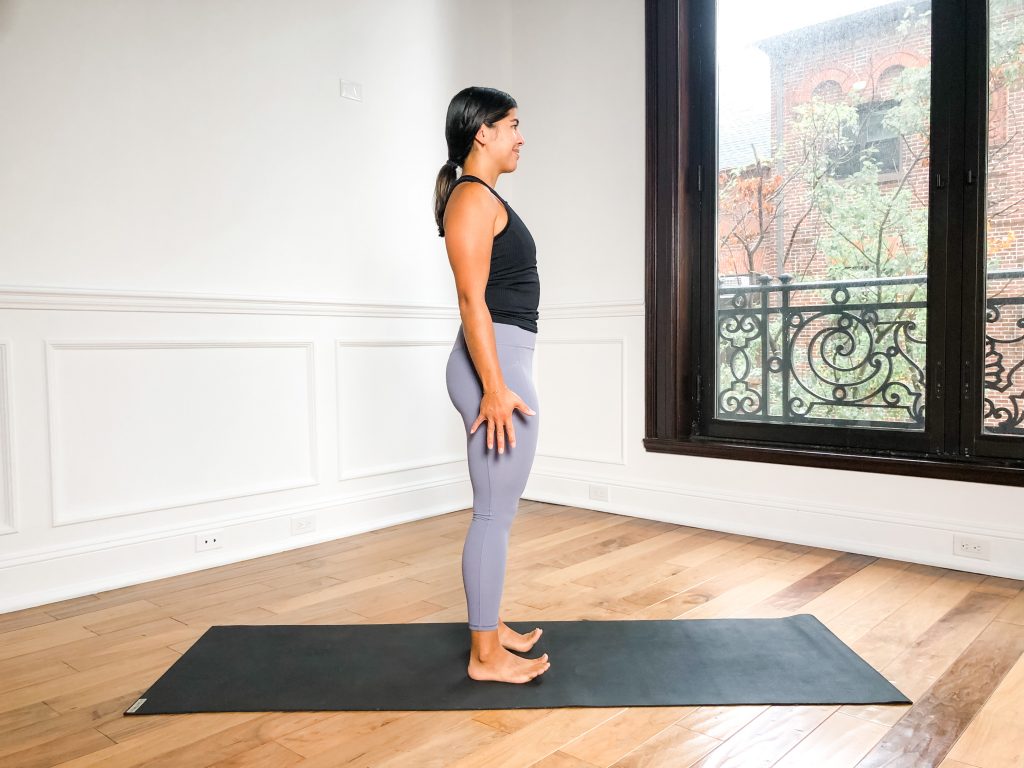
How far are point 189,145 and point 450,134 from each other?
4.94 ft

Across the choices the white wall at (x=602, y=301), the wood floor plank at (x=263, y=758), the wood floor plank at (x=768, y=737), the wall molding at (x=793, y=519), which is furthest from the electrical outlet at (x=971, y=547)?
the wood floor plank at (x=263, y=758)

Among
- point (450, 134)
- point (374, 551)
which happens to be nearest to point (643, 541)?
point (374, 551)

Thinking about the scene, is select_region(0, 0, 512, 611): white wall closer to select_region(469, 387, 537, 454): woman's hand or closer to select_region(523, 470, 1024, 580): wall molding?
select_region(523, 470, 1024, 580): wall molding

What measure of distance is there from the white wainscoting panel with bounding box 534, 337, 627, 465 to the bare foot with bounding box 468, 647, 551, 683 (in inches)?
78.2

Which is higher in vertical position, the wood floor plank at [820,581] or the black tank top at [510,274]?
the black tank top at [510,274]

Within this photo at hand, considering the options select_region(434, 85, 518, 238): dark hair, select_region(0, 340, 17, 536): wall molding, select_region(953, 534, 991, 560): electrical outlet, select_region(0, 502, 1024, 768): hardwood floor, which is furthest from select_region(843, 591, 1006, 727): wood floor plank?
select_region(0, 340, 17, 536): wall molding

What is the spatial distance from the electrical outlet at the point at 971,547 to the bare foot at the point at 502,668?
173cm

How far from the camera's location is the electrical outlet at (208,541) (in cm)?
295

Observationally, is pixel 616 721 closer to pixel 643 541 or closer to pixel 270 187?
pixel 643 541

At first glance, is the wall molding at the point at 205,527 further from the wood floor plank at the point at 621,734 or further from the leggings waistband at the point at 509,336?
the wood floor plank at the point at 621,734

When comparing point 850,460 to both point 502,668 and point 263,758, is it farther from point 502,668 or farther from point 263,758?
point 263,758

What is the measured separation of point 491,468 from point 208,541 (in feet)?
5.45

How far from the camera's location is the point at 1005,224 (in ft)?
9.07

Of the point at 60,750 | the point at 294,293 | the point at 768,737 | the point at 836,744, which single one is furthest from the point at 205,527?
the point at 836,744
